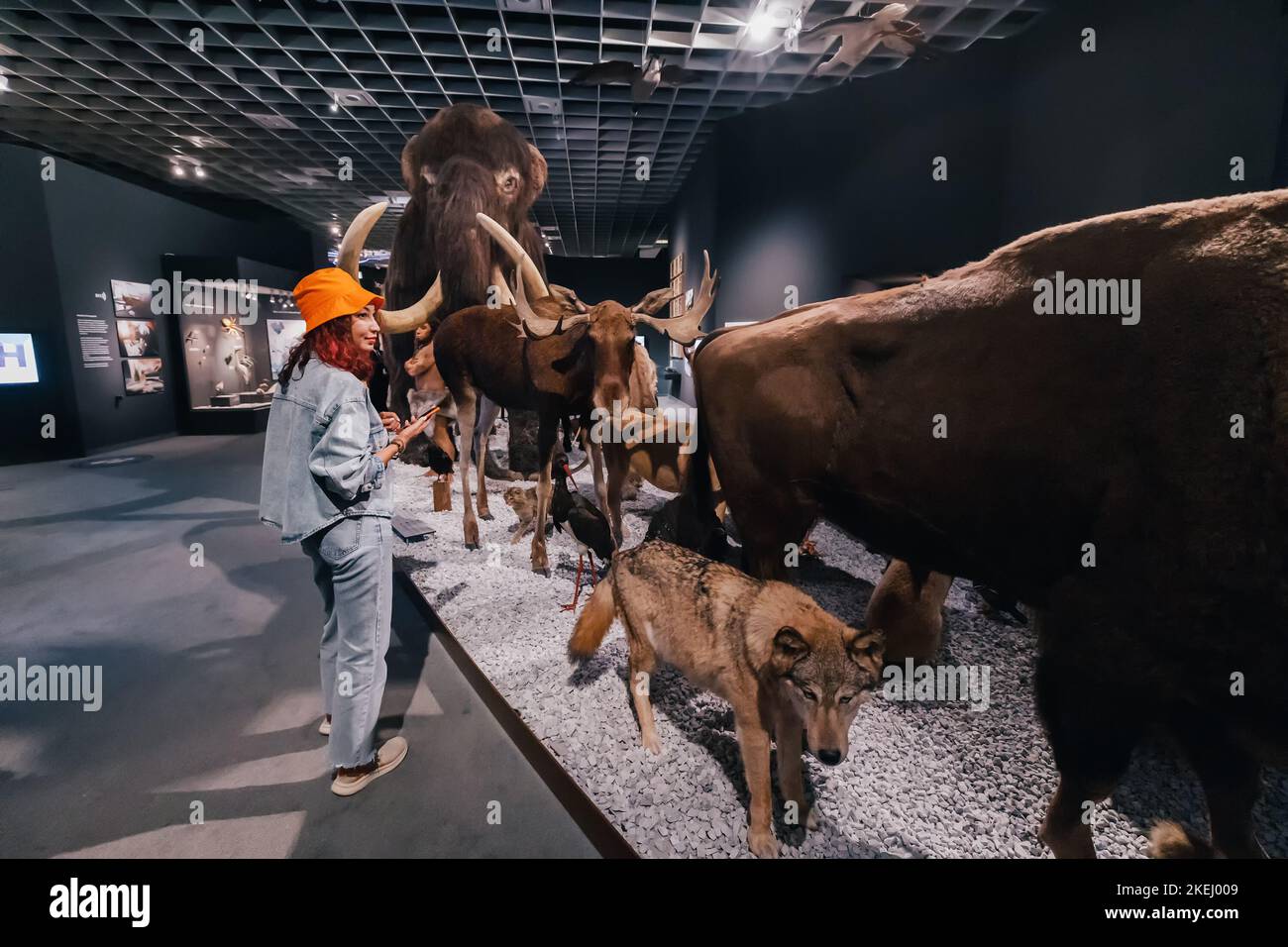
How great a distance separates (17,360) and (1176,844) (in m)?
13.1

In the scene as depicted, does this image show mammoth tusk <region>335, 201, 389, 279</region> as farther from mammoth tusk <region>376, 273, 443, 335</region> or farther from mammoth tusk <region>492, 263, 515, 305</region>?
Result: mammoth tusk <region>492, 263, 515, 305</region>

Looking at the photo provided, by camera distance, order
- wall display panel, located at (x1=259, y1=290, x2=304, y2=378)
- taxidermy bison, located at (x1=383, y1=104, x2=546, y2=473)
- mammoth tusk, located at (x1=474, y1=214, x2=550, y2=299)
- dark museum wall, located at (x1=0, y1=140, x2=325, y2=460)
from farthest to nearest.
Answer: wall display panel, located at (x1=259, y1=290, x2=304, y2=378) → dark museum wall, located at (x1=0, y1=140, x2=325, y2=460) → taxidermy bison, located at (x1=383, y1=104, x2=546, y2=473) → mammoth tusk, located at (x1=474, y1=214, x2=550, y2=299)

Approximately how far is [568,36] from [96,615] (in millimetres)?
7078

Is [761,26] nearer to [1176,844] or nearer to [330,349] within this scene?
[330,349]

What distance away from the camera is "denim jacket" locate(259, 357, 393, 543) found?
1.90m

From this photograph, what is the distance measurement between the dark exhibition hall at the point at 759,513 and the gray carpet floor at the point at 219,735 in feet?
0.07

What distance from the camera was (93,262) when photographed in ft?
29.8

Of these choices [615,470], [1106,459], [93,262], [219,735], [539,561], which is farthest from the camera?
[93,262]

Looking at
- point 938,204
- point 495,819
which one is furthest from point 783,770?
point 938,204

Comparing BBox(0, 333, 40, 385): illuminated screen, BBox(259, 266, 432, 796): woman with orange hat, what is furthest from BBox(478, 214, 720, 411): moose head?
BBox(0, 333, 40, 385): illuminated screen

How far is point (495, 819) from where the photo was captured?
6.61 feet

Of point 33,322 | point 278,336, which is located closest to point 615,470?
point 33,322

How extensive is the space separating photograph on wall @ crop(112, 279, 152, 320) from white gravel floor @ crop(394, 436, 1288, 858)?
10.6 metres

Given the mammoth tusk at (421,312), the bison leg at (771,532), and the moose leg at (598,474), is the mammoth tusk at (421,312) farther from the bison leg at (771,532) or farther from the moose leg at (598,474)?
the bison leg at (771,532)
